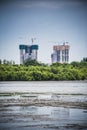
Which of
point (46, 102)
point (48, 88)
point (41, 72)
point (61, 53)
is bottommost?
point (48, 88)

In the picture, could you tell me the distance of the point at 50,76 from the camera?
24.9 metres

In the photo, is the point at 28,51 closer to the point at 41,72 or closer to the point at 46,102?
the point at 46,102

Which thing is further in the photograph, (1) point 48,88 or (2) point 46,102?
(1) point 48,88

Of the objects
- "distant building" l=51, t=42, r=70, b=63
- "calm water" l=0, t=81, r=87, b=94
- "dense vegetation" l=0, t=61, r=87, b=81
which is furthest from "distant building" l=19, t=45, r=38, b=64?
"dense vegetation" l=0, t=61, r=87, b=81

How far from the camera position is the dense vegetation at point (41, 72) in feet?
67.9

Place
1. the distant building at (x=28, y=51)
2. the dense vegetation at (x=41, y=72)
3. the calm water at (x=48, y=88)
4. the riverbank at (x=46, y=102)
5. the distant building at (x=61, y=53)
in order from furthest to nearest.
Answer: the dense vegetation at (x=41, y=72), the calm water at (x=48, y=88), the distant building at (x=61, y=53), the distant building at (x=28, y=51), the riverbank at (x=46, y=102)

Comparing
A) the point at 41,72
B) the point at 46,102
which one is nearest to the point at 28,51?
the point at 46,102

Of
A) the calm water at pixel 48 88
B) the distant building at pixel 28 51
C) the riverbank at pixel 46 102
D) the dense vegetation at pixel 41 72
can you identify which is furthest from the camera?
the dense vegetation at pixel 41 72

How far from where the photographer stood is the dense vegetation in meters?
20.7

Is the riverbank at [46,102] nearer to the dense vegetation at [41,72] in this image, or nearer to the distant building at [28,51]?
the distant building at [28,51]

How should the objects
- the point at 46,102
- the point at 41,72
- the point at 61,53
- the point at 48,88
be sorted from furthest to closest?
the point at 41,72 < the point at 48,88 < the point at 61,53 < the point at 46,102

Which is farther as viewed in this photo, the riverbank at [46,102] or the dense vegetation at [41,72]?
the dense vegetation at [41,72]

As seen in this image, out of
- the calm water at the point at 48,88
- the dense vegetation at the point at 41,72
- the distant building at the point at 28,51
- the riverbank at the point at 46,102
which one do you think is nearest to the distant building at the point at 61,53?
the distant building at the point at 28,51

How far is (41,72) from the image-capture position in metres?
23.1
